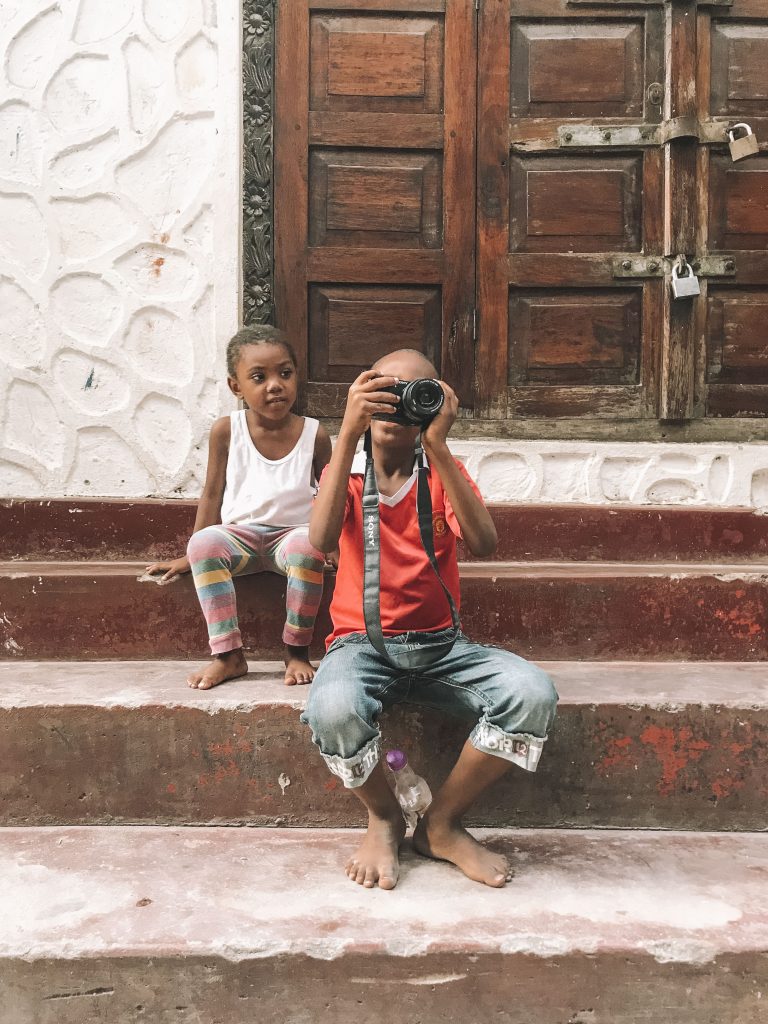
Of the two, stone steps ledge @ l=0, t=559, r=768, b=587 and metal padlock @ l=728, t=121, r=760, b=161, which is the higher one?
metal padlock @ l=728, t=121, r=760, b=161

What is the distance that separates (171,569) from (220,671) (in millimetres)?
429

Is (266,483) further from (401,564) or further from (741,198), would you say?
(741,198)

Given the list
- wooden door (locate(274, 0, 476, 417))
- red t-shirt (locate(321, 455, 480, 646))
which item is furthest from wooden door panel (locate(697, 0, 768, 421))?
red t-shirt (locate(321, 455, 480, 646))

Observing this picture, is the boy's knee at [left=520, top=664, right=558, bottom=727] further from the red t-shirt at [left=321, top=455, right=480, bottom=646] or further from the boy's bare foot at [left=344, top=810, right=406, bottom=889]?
the boy's bare foot at [left=344, top=810, right=406, bottom=889]

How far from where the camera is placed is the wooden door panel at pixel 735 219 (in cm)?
→ 317

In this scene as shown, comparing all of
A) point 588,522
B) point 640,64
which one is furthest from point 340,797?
point 640,64

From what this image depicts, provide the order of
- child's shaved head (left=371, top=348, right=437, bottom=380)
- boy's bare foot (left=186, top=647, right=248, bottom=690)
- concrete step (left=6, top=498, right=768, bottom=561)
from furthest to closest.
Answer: concrete step (left=6, top=498, right=768, bottom=561) → boy's bare foot (left=186, top=647, right=248, bottom=690) → child's shaved head (left=371, top=348, right=437, bottom=380)

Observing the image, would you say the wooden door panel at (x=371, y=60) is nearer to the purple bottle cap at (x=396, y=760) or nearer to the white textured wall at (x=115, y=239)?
the white textured wall at (x=115, y=239)

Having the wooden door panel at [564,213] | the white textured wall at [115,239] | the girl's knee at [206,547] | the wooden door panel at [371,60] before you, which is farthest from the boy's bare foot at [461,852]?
the wooden door panel at [371,60]

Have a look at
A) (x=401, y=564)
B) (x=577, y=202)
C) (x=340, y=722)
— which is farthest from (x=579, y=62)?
(x=340, y=722)

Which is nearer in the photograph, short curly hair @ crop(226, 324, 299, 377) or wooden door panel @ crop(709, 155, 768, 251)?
short curly hair @ crop(226, 324, 299, 377)

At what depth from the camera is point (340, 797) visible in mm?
2023

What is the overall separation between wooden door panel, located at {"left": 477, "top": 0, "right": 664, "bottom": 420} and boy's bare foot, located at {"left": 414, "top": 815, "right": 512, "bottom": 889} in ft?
5.74

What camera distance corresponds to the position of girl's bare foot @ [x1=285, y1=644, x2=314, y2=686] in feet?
7.22
